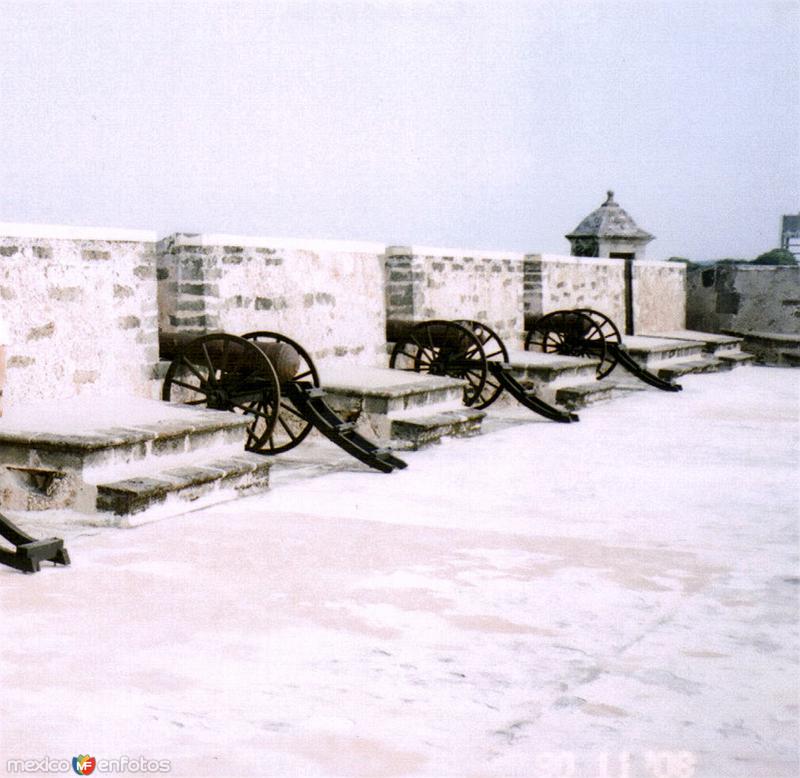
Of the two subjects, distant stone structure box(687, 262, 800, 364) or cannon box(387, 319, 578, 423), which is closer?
cannon box(387, 319, 578, 423)

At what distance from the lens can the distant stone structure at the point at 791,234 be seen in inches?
1273

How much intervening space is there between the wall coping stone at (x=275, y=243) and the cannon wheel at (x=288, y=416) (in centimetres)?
66

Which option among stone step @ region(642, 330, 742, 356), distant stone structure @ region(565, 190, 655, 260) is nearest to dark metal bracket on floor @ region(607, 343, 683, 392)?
stone step @ region(642, 330, 742, 356)

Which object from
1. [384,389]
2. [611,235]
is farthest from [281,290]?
[611,235]

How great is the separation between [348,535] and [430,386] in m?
3.44

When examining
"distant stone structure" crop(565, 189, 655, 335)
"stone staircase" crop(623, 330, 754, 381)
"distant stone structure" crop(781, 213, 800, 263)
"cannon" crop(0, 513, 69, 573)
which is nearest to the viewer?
"cannon" crop(0, 513, 69, 573)

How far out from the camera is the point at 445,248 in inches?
418

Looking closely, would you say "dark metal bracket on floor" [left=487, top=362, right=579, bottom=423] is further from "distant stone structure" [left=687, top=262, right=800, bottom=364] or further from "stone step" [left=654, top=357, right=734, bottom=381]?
"distant stone structure" [left=687, top=262, right=800, bottom=364]

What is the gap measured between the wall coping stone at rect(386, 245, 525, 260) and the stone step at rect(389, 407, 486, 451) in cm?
206

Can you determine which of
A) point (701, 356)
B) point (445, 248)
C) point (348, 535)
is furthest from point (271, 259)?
point (701, 356)

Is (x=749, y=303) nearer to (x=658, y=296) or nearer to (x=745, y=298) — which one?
(x=745, y=298)

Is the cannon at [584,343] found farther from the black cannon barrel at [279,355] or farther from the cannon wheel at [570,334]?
the black cannon barrel at [279,355]

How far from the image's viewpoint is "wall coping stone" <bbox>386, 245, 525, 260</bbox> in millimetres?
9883

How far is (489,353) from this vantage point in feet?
35.6
